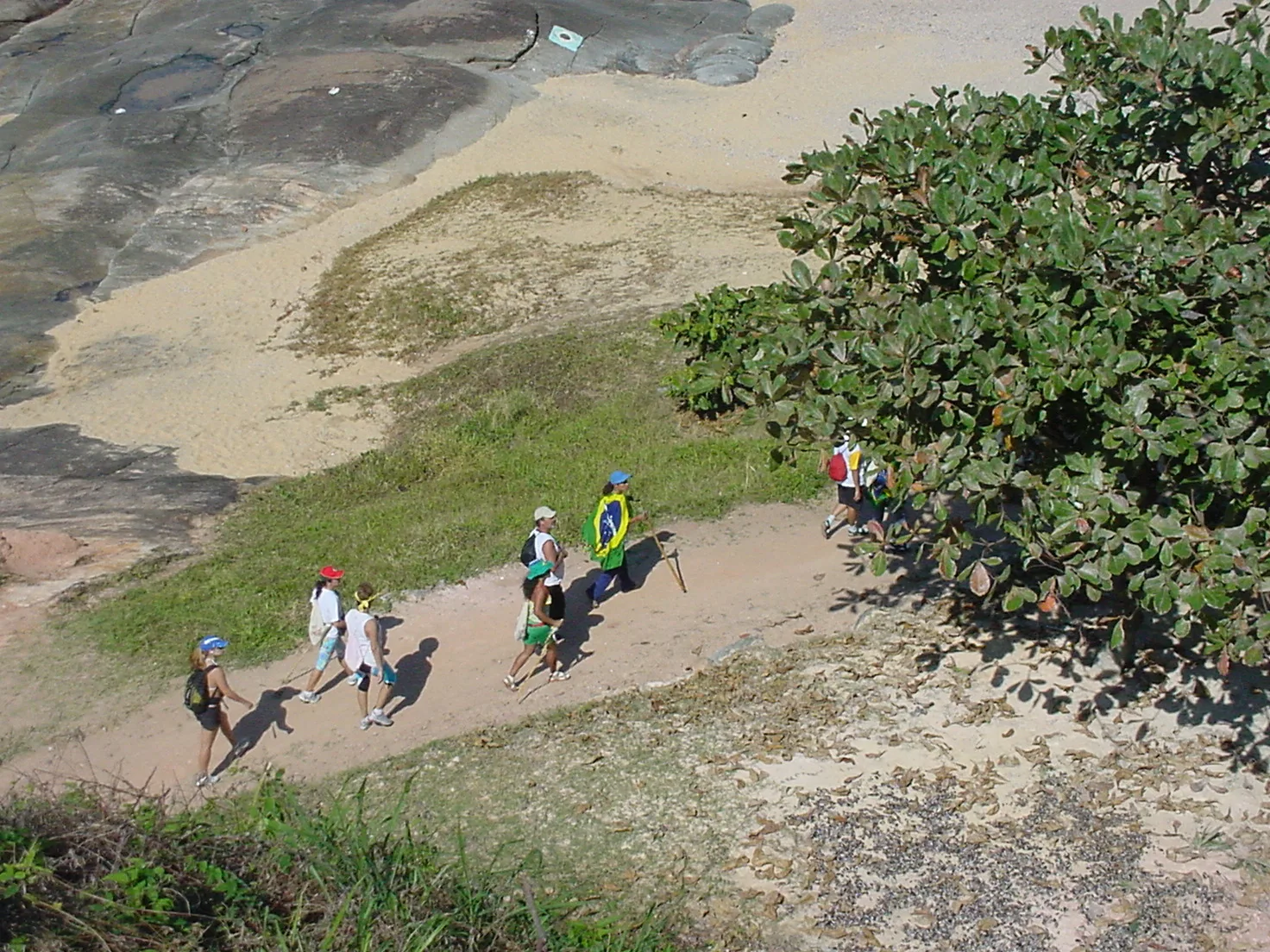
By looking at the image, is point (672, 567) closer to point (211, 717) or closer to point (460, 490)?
point (460, 490)

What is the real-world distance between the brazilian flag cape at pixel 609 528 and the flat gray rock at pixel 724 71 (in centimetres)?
2420

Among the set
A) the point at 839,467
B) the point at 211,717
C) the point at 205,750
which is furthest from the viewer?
the point at 839,467

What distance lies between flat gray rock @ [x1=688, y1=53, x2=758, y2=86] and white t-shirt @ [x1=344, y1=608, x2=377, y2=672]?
26.1m

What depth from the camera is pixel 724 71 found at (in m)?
35.2

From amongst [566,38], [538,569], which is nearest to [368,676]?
[538,569]

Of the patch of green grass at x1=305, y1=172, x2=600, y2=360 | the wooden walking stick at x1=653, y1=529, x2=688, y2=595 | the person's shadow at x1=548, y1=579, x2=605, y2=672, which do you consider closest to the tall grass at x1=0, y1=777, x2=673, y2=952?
the person's shadow at x1=548, y1=579, x2=605, y2=672

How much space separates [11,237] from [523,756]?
2069 centimetres

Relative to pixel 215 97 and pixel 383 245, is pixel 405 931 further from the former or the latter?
pixel 215 97

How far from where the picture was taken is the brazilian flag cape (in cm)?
1282

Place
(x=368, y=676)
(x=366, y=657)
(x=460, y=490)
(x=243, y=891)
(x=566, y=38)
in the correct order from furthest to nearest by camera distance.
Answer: (x=566, y=38) < (x=460, y=490) < (x=368, y=676) < (x=366, y=657) < (x=243, y=891)

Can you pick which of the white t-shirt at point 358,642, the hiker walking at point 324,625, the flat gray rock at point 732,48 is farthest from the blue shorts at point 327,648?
the flat gray rock at point 732,48

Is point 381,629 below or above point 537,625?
below

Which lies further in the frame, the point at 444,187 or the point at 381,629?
the point at 444,187

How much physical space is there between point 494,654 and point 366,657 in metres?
1.48
